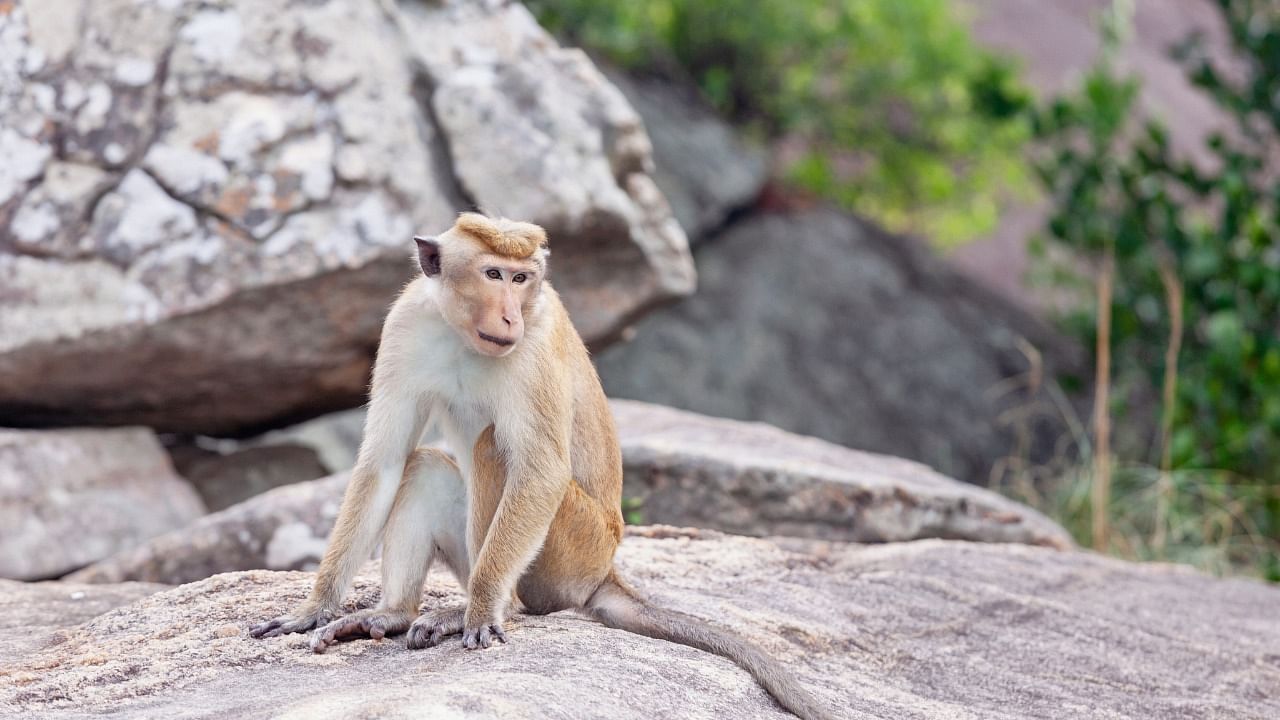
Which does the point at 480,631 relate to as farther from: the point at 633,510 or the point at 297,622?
the point at 633,510

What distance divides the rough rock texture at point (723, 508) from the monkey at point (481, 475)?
1806mm

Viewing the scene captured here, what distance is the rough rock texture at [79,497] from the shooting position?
5918mm

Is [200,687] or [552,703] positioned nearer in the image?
[552,703]

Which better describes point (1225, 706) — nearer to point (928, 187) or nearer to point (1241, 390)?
point (1241, 390)

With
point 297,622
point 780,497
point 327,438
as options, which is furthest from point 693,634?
point 327,438

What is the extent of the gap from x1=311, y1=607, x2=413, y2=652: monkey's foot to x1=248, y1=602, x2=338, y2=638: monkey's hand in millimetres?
55

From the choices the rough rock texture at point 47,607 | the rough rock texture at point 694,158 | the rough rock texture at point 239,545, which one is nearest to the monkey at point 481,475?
the rough rock texture at point 47,607

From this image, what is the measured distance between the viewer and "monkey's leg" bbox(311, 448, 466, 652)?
4.00 meters

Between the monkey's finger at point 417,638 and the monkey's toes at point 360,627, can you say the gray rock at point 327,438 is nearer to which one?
the monkey's toes at point 360,627

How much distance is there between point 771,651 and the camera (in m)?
4.16

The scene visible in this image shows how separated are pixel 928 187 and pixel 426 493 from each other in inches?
349

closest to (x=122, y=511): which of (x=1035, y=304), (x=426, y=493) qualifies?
(x=426, y=493)

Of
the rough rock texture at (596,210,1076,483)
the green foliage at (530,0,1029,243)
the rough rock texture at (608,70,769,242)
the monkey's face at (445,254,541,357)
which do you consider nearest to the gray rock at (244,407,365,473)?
the monkey's face at (445,254,541,357)

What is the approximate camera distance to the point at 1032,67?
54.1ft
